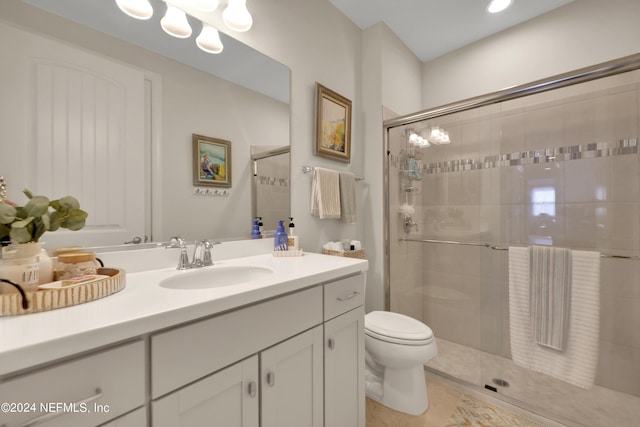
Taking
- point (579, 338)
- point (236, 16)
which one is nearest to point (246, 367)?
point (236, 16)

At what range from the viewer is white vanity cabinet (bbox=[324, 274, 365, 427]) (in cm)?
106

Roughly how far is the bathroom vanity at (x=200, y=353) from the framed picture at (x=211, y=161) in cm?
41

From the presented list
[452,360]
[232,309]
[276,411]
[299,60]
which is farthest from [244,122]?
[452,360]

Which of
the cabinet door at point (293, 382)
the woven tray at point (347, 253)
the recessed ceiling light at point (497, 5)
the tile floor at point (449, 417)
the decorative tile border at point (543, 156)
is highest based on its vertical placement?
the recessed ceiling light at point (497, 5)

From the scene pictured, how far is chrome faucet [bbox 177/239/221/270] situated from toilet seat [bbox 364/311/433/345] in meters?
1.00

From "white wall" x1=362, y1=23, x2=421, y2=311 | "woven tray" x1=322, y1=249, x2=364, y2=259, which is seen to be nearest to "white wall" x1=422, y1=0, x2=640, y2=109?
"white wall" x1=362, y1=23, x2=421, y2=311

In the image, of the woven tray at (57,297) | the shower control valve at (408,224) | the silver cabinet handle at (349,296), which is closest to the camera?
the woven tray at (57,297)

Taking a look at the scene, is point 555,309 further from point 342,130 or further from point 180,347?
point 180,347

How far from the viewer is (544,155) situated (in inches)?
72.2

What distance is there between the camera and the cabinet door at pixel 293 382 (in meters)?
0.84

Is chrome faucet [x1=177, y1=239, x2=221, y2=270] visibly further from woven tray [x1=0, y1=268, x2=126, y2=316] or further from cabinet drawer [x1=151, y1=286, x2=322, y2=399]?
cabinet drawer [x1=151, y1=286, x2=322, y2=399]

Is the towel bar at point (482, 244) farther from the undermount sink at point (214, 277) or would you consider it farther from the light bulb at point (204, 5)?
the light bulb at point (204, 5)

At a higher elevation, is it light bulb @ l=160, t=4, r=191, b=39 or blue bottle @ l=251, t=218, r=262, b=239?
light bulb @ l=160, t=4, r=191, b=39

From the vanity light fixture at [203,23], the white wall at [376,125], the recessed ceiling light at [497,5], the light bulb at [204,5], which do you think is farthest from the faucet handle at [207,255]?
the recessed ceiling light at [497,5]
